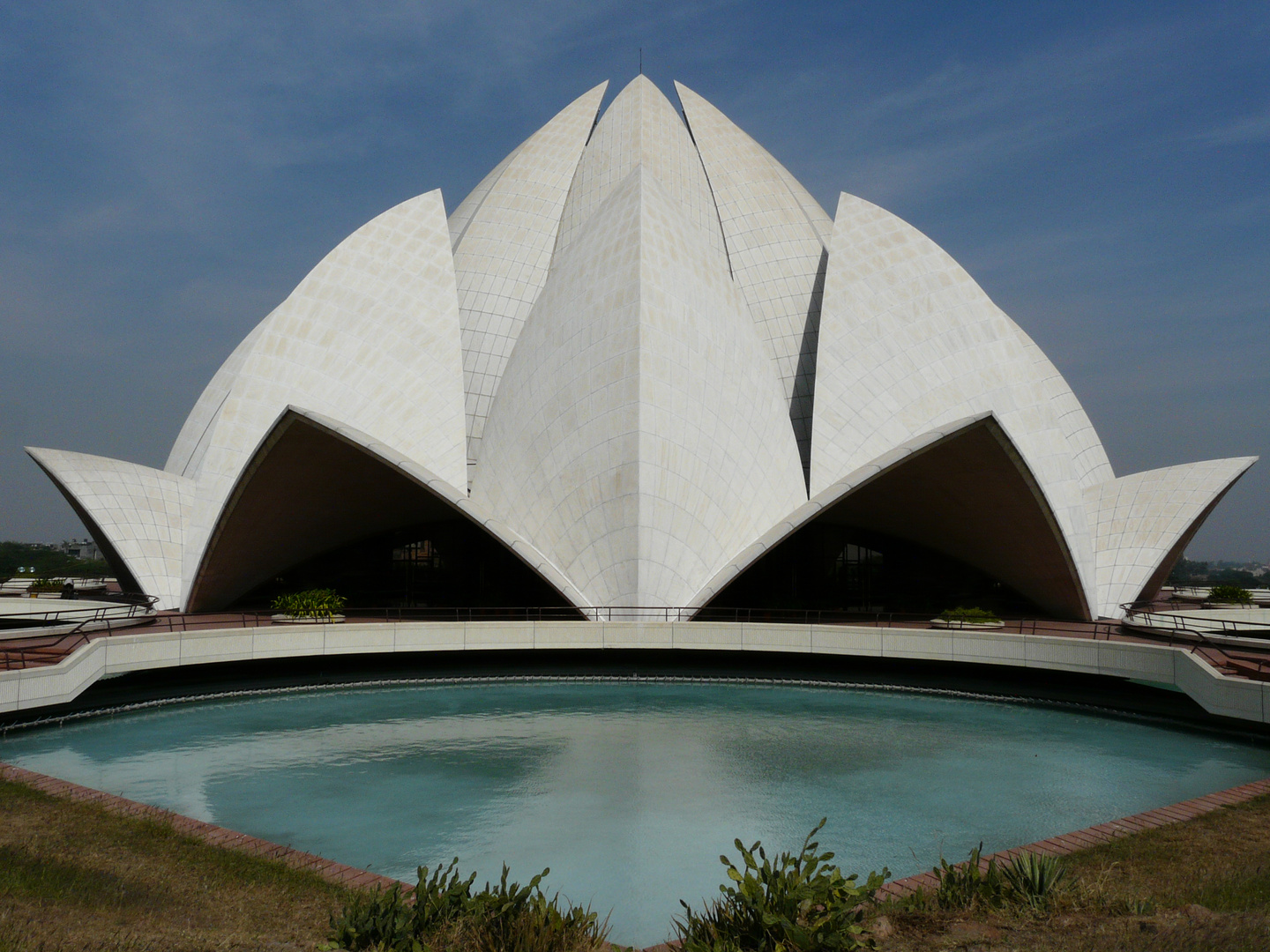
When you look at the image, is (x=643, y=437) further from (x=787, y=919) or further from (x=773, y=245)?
(x=787, y=919)

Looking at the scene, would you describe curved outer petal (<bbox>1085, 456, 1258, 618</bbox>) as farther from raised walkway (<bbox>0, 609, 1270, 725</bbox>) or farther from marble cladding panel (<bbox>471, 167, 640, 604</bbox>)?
marble cladding panel (<bbox>471, 167, 640, 604</bbox>)

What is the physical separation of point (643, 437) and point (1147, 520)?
13.9m

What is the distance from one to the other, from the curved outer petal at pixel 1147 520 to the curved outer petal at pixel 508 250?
55.7ft

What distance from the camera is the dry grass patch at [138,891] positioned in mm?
4406

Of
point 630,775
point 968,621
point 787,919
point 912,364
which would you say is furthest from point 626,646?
point 912,364

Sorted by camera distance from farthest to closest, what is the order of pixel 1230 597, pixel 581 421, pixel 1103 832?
1. pixel 1230 597
2. pixel 581 421
3. pixel 1103 832

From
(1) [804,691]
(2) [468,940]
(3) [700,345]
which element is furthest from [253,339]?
(2) [468,940]

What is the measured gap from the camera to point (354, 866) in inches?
267

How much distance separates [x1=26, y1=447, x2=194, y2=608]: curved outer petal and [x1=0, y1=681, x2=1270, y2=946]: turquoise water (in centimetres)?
939

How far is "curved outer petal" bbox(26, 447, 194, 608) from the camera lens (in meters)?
21.7

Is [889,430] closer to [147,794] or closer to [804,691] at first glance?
[804,691]

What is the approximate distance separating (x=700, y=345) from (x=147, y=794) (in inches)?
592

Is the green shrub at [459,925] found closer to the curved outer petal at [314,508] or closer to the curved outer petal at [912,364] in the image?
the curved outer petal at [314,508]

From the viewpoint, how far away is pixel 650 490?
1869 centimetres
